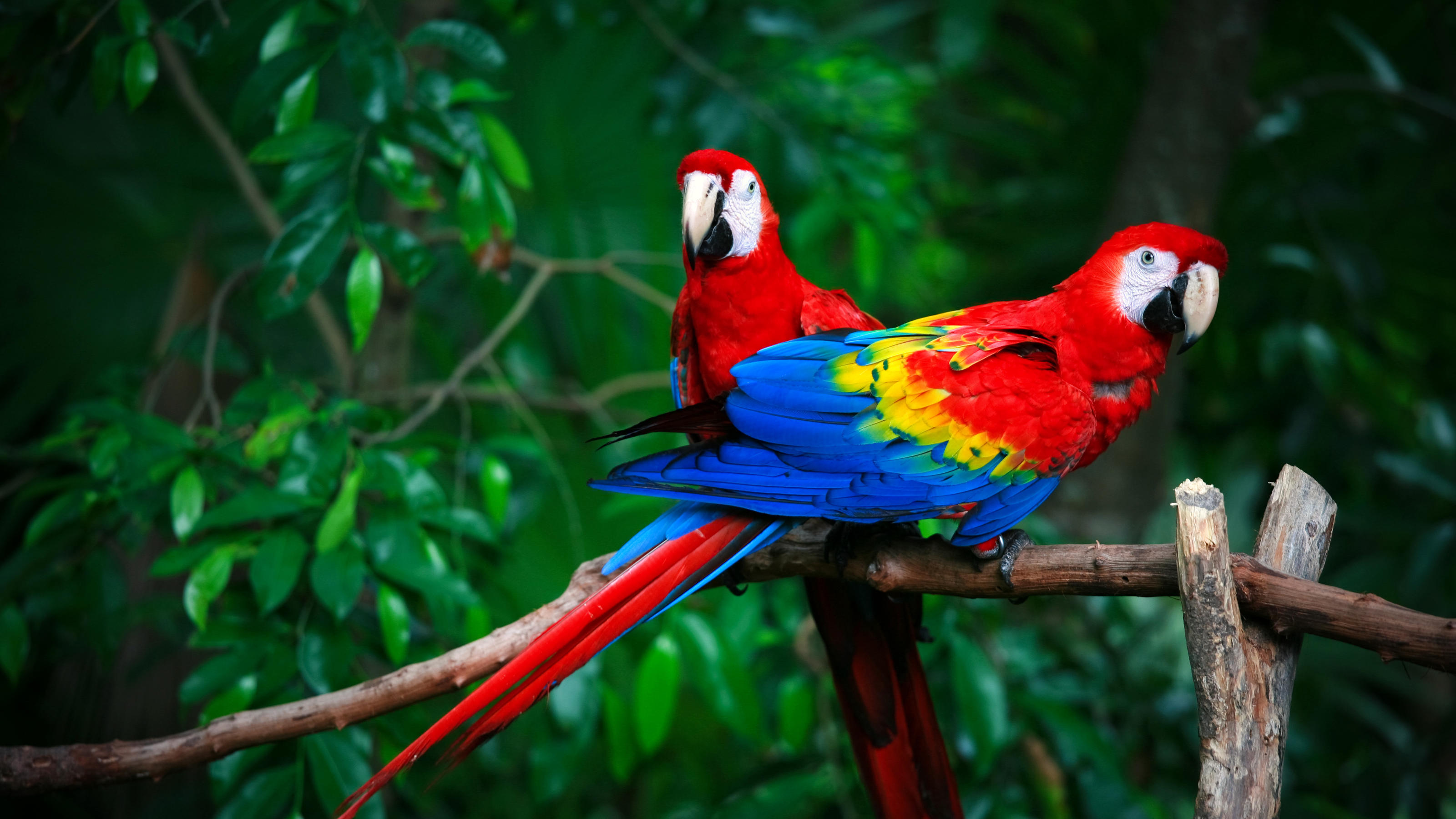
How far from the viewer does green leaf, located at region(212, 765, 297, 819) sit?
113 centimetres

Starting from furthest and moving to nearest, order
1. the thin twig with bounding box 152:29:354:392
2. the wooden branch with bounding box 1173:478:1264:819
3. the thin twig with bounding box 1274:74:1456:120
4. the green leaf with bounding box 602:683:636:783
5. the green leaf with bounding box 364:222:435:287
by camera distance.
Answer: the thin twig with bounding box 1274:74:1456:120 → the thin twig with bounding box 152:29:354:392 → the green leaf with bounding box 602:683:636:783 → the green leaf with bounding box 364:222:435:287 → the wooden branch with bounding box 1173:478:1264:819

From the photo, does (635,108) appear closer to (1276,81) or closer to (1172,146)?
(1172,146)

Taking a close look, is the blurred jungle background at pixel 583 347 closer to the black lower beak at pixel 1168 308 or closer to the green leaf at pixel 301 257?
the green leaf at pixel 301 257

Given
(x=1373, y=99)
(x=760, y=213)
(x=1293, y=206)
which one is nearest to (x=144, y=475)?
(x=760, y=213)

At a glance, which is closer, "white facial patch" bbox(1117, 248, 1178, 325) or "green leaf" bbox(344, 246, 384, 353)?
"white facial patch" bbox(1117, 248, 1178, 325)

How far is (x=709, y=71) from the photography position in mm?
1843

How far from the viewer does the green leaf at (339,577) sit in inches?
44.0

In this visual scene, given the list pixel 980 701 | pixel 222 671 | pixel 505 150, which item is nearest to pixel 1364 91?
pixel 980 701

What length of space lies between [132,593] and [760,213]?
1.41 m

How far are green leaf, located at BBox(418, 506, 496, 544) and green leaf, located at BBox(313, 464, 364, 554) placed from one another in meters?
0.11

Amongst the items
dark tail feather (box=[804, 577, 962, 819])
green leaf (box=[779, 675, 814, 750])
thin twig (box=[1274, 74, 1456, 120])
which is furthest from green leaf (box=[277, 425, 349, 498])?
thin twig (box=[1274, 74, 1456, 120])

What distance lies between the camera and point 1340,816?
6.05 feet

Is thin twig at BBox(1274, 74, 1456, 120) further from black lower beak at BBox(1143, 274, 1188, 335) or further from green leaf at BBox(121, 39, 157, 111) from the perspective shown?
green leaf at BBox(121, 39, 157, 111)

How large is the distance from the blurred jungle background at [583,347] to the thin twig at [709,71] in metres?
0.01
